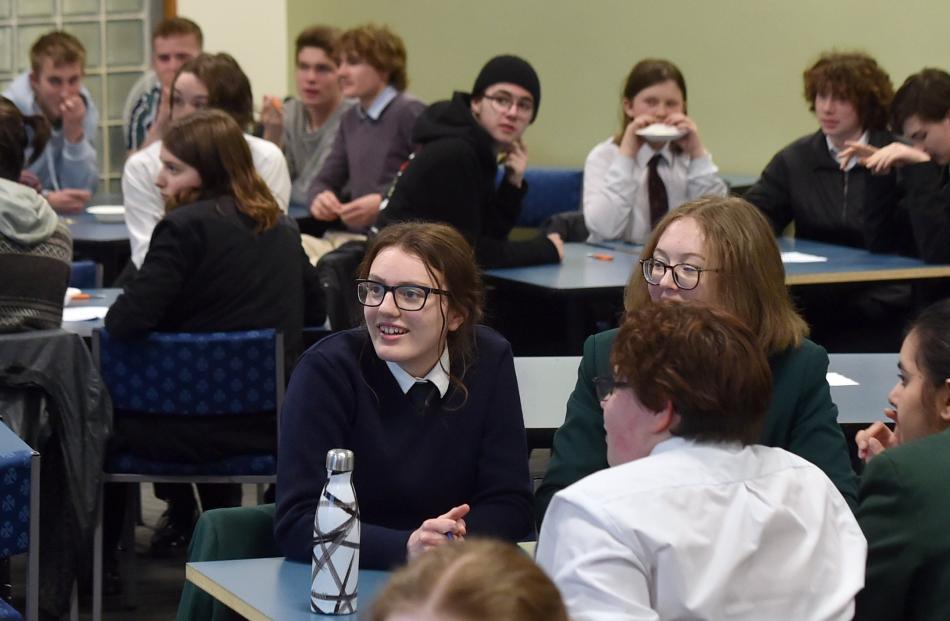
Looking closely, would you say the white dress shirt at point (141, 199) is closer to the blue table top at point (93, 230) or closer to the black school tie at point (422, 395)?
the blue table top at point (93, 230)

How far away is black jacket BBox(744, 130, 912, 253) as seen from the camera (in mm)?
5375

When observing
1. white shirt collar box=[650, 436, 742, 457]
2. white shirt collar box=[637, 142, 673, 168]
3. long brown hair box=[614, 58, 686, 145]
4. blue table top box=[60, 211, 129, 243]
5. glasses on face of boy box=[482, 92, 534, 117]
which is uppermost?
long brown hair box=[614, 58, 686, 145]

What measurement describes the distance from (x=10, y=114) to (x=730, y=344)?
287cm

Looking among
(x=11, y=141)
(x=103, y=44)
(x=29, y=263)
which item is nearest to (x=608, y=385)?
(x=29, y=263)

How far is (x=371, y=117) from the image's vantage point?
6637 millimetres

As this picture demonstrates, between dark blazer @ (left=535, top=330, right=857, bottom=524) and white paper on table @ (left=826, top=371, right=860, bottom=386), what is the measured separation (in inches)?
44.6

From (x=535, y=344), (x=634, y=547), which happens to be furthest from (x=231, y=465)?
(x=634, y=547)

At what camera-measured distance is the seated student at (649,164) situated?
5676mm

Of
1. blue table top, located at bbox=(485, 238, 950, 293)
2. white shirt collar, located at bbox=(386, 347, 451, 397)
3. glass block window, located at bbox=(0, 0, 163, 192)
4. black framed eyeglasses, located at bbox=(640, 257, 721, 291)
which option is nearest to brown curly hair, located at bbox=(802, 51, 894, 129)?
blue table top, located at bbox=(485, 238, 950, 293)

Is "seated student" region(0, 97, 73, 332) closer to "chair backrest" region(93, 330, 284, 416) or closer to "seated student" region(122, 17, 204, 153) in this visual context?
"chair backrest" region(93, 330, 284, 416)

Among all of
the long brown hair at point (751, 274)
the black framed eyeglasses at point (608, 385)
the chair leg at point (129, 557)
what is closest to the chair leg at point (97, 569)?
the chair leg at point (129, 557)

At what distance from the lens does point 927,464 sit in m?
2.06

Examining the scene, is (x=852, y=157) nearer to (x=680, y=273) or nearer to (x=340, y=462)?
(x=680, y=273)

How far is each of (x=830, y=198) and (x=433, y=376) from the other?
3.24 metres
